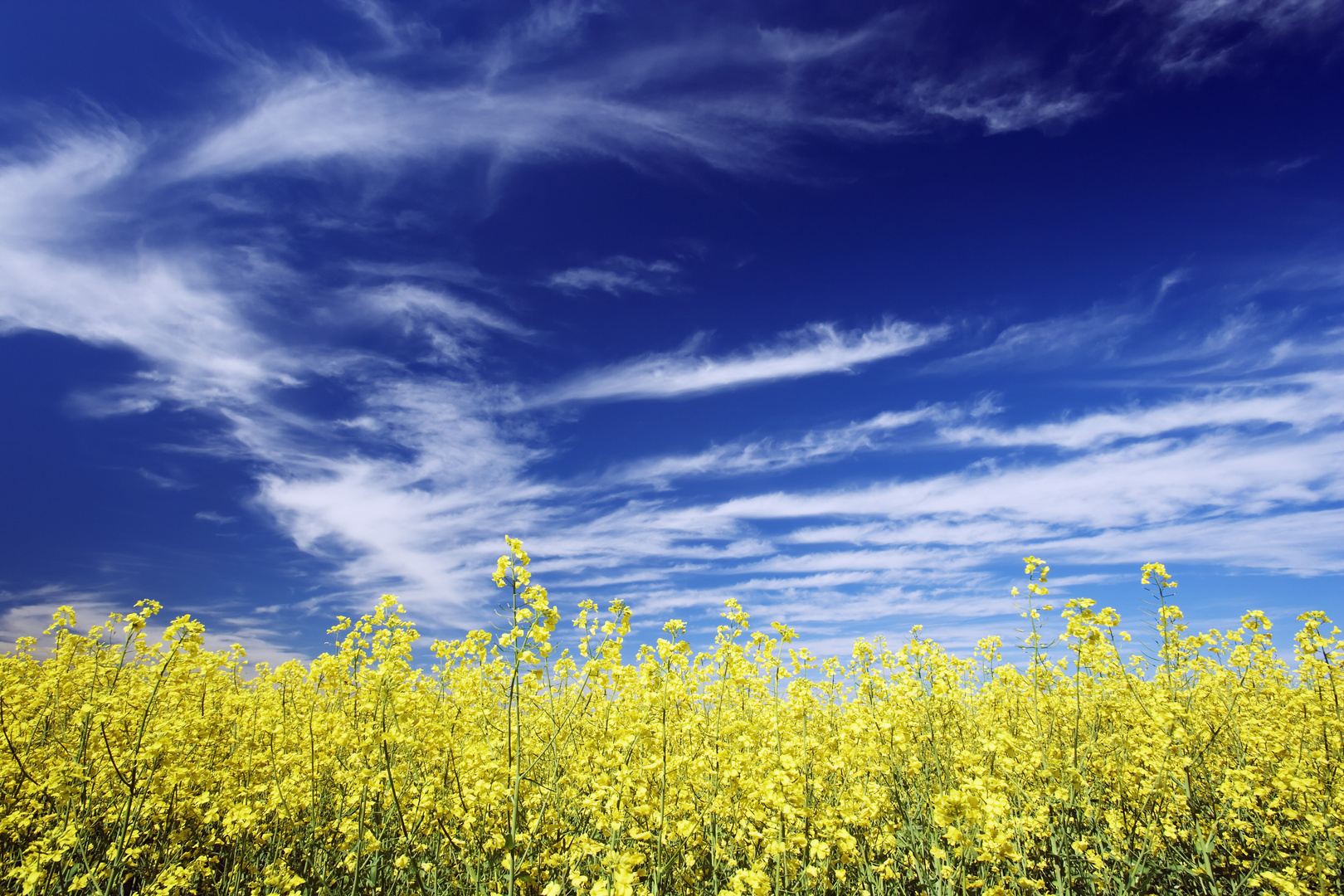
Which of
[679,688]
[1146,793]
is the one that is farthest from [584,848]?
[1146,793]

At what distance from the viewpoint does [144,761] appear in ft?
21.5

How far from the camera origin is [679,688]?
8008mm

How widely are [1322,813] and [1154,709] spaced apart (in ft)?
9.06

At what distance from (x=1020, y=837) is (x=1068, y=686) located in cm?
530

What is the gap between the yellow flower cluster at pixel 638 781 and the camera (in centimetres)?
540

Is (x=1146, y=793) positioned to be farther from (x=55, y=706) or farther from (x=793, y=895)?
(x=55, y=706)

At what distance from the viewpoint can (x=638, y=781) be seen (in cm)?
636

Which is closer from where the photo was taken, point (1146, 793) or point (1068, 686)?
point (1146, 793)

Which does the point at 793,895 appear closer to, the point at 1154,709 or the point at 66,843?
the point at 1154,709

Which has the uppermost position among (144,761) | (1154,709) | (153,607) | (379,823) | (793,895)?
(153,607)

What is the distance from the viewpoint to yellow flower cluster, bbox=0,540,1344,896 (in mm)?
5402

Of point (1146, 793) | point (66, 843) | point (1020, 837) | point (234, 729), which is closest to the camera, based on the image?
point (66, 843)

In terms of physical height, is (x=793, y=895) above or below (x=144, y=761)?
below

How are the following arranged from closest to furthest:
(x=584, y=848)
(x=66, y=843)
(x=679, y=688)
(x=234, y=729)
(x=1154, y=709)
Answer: (x=584, y=848), (x=66, y=843), (x=1154, y=709), (x=679, y=688), (x=234, y=729)
